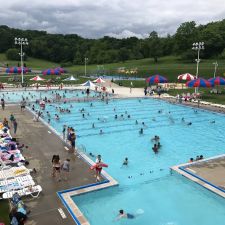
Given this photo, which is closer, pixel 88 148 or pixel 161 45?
pixel 88 148

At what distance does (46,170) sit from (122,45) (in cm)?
11845

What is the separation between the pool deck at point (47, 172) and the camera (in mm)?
9086

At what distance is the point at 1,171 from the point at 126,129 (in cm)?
1149

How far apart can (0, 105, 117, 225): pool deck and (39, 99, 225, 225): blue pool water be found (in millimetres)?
1046

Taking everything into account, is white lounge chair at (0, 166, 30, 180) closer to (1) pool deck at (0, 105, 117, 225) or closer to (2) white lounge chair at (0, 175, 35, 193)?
(2) white lounge chair at (0, 175, 35, 193)

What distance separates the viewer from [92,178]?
11859 millimetres

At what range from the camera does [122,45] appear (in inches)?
4978

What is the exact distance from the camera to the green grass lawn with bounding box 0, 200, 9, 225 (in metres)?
8.74

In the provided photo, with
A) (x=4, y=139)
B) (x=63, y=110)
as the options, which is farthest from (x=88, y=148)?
(x=63, y=110)

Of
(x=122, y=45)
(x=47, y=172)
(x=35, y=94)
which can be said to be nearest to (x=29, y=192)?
(x=47, y=172)

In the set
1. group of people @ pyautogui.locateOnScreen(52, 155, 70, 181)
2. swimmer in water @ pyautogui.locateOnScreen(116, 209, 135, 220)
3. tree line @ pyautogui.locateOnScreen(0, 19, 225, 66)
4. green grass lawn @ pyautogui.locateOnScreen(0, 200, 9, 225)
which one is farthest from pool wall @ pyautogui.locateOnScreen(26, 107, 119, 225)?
tree line @ pyautogui.locateOnScreen(0, 19, 225, 66)

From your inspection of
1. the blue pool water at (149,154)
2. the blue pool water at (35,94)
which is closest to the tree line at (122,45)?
the blue pool water at (35,94)

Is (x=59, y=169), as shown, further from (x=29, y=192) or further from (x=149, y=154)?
(x=149, y=154)

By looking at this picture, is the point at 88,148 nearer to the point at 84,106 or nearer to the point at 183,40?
the point at 84,106
